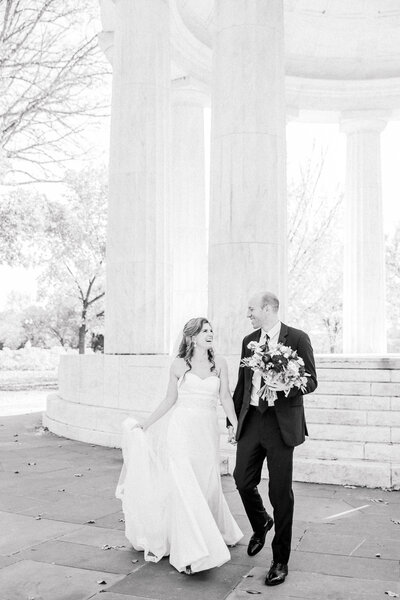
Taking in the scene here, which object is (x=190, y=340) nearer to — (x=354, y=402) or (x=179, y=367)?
(x=179, y=367)

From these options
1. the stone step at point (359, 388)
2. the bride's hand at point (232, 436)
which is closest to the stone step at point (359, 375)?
the stone step at point (359, 388)

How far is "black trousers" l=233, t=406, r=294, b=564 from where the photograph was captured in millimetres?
11477

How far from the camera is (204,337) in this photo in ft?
42.4

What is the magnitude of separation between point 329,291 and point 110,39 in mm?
58209

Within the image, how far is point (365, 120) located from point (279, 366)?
1621 inches

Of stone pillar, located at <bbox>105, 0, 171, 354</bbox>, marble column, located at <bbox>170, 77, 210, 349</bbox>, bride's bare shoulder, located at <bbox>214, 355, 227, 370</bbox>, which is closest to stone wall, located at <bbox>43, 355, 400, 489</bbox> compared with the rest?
stone pillar, located at <bbox>105, 0, 171, 354</bbox>

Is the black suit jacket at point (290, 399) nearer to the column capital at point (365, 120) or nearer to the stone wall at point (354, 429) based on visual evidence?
the stone wall at point (354, 429)

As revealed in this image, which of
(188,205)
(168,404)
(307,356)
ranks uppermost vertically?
(188,205)

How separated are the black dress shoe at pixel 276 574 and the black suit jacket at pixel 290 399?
2.01 meters

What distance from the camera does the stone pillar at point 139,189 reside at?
29.6 metres

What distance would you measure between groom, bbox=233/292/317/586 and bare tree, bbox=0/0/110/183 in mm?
33593

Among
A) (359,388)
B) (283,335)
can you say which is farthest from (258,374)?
(359,388)

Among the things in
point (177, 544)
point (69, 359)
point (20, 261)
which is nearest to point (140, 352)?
point (69, 359)

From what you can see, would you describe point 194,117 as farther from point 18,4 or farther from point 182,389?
point 182,389
